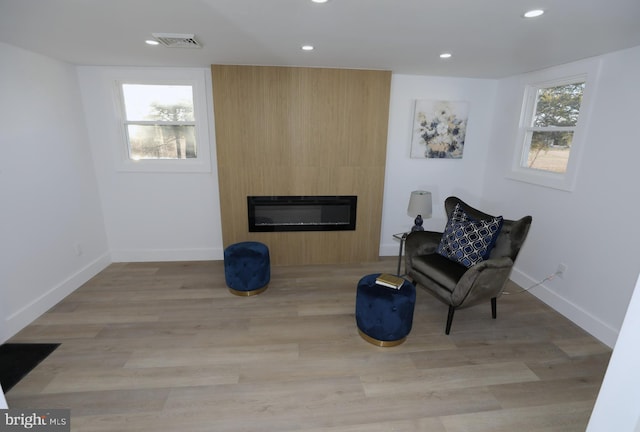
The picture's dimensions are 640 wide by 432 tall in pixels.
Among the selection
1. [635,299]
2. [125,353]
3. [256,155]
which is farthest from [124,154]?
[635,299]

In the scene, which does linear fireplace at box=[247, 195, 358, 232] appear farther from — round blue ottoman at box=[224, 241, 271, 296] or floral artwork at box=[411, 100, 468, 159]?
floral artwork at box=[411, 100, 468, 159]

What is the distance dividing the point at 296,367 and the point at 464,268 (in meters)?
1.71

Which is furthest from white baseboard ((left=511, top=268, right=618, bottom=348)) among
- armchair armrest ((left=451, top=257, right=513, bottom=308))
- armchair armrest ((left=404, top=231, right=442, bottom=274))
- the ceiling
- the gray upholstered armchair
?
the ceiling

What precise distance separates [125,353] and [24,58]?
8.90 ft

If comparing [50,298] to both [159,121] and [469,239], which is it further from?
[469,239]

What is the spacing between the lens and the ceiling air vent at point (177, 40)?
2.30m

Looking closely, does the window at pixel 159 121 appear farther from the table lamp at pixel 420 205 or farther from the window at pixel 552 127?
the window at pixel 552 127

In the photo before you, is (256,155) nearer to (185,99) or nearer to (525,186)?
(185,99)

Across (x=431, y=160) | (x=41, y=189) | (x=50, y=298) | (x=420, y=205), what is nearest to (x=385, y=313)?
(x=420, y=205)

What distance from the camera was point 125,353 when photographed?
2.35 m

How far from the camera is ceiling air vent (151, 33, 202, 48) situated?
2304 millimetres

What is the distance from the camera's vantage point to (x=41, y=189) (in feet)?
9.37

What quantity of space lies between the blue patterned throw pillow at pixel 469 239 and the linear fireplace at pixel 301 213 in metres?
1.28
